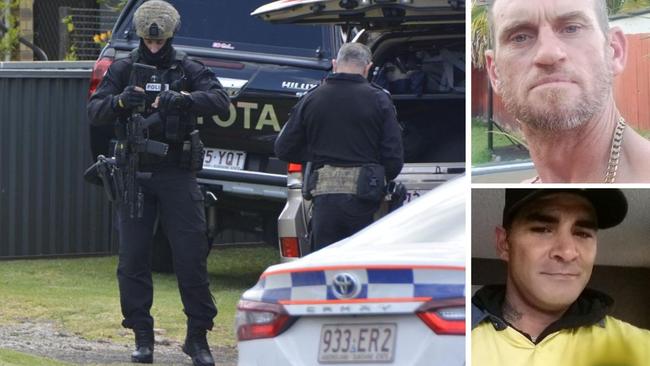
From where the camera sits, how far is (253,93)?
33.9ft

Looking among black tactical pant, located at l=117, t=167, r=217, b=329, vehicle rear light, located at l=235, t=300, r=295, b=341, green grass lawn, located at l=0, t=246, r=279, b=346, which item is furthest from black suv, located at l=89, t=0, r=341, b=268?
vehicle rear light, located at l=235, t=300, r=295, b=341

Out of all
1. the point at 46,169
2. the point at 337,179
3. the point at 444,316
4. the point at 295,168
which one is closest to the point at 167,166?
the point at 337,179

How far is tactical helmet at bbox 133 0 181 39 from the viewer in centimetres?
814

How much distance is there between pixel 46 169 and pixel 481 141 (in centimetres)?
1105

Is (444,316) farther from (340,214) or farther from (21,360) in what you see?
(21,360)

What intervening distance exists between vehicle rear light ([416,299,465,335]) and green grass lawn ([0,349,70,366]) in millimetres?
4278

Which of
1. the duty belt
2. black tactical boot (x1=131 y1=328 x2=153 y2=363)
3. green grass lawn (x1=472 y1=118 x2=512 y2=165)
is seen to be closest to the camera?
green grass lawn (x1=472 y1=118 x2=512 y2=165)

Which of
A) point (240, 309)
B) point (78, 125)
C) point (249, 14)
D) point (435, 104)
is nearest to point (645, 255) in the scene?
point (240, 309)

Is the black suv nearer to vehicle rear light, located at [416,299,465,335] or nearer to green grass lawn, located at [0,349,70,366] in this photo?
green grass lawn, located at [0,349,70,366]

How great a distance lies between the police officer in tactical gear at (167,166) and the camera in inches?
324

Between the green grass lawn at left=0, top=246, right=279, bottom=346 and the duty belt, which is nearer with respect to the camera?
the duty belt

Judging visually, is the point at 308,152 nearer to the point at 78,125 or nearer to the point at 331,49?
the point at 331,49

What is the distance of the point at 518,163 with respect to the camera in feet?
10.0

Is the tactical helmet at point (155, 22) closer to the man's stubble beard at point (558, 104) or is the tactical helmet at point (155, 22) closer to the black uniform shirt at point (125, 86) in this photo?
the black uniform shirt at point (125, 86)
